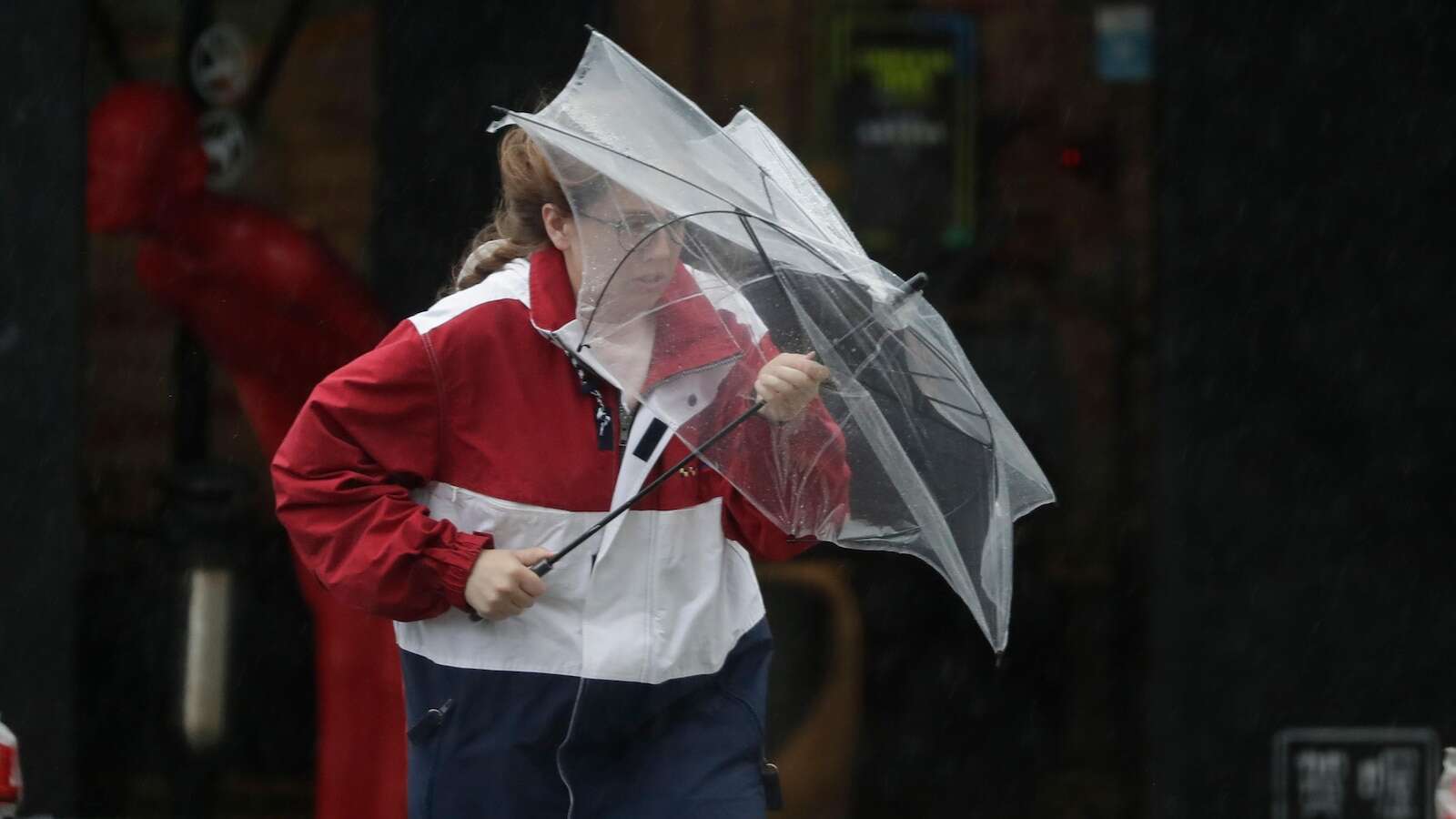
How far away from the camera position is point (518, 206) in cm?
318

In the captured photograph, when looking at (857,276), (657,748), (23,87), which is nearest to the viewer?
(857,276)

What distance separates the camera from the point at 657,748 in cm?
315

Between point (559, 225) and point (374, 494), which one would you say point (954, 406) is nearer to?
point (559, 225)

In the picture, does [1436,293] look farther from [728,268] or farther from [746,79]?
[728,268]

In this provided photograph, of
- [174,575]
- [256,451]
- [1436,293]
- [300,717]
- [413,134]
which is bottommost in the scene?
[300,717]

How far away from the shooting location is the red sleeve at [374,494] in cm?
294

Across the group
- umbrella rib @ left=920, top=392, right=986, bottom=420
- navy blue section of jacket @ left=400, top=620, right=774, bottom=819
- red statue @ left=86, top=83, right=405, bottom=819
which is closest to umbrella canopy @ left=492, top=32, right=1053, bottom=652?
umbrella rib @ left=920, top=392, right=986, bottom=420

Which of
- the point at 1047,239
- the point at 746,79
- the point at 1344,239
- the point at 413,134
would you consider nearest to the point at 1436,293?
the point at 1344,239

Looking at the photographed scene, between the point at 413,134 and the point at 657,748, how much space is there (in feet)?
9.44

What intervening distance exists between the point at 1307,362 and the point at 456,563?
3.29 m

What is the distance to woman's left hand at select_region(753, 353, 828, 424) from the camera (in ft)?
9.24

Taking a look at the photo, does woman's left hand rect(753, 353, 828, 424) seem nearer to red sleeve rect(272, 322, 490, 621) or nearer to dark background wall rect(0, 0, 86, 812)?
red sleeve rect(272, 322, 490, 621)

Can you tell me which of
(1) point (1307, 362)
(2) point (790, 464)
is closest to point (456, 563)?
(2) point (790, 464)

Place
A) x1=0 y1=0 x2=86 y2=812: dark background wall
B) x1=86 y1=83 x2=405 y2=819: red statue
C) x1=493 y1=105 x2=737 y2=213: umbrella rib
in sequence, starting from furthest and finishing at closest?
x1=86 y1=83 x2=405 y2=819: red statue → x1=0 y1=0 x2=86 y2=812: dark background wall → x1=493 y1=105 x2=737 y2=213: umbrella rib
